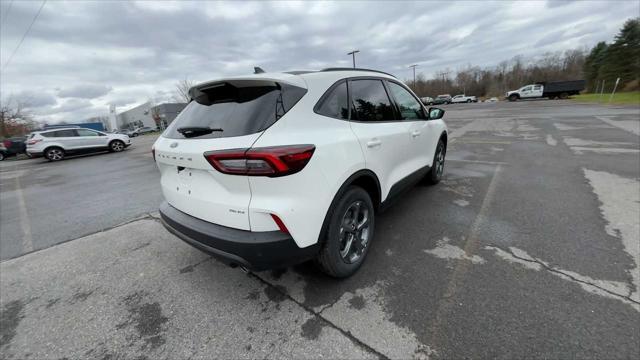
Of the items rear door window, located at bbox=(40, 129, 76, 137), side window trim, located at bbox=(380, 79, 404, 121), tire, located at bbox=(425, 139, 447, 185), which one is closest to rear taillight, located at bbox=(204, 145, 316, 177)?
side window trim, located at bbox=(380, 79, 404, 121)

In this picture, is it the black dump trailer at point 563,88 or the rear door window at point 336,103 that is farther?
the black dump trailer at point 563,88

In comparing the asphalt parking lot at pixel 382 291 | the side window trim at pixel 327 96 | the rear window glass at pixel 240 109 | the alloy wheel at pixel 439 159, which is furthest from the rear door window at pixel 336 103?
the alloy wheel at pixel 439 159

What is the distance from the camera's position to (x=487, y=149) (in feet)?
26.8

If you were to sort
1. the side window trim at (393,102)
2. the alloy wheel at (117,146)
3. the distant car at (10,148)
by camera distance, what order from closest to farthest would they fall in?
1. the side window trim at (393,102)
2. the alloy wheel at (117,146)
3. the distant car at (10,148)

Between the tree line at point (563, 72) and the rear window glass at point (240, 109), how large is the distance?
58.4 metres

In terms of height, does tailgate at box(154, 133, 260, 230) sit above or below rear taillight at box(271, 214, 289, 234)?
above

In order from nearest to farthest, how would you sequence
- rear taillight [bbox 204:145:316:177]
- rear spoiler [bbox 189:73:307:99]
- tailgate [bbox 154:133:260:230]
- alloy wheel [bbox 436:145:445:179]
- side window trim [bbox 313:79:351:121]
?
rear taillight [bbox 204:145:316:177] < tailgate [bbox 154:133:260:230] < rear spoiler [bbox 189:73:307:99] < side window trim [bbox 313:79:351:121] < alloy wheel [bbox 436:145:445:179]

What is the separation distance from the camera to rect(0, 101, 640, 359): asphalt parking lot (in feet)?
6.19

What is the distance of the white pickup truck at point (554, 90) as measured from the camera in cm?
3738

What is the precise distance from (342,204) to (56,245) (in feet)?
13.3

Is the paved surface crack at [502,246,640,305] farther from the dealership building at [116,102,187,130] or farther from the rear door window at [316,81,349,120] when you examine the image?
the dealership building at [116,102,187,130]

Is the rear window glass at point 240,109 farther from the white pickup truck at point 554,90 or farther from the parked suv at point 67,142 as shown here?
the white pickup truck at point 554,90

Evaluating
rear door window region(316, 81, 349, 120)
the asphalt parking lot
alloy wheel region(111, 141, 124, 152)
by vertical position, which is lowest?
the asphalt parking lot

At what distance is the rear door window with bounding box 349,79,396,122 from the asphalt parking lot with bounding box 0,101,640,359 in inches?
55.7
